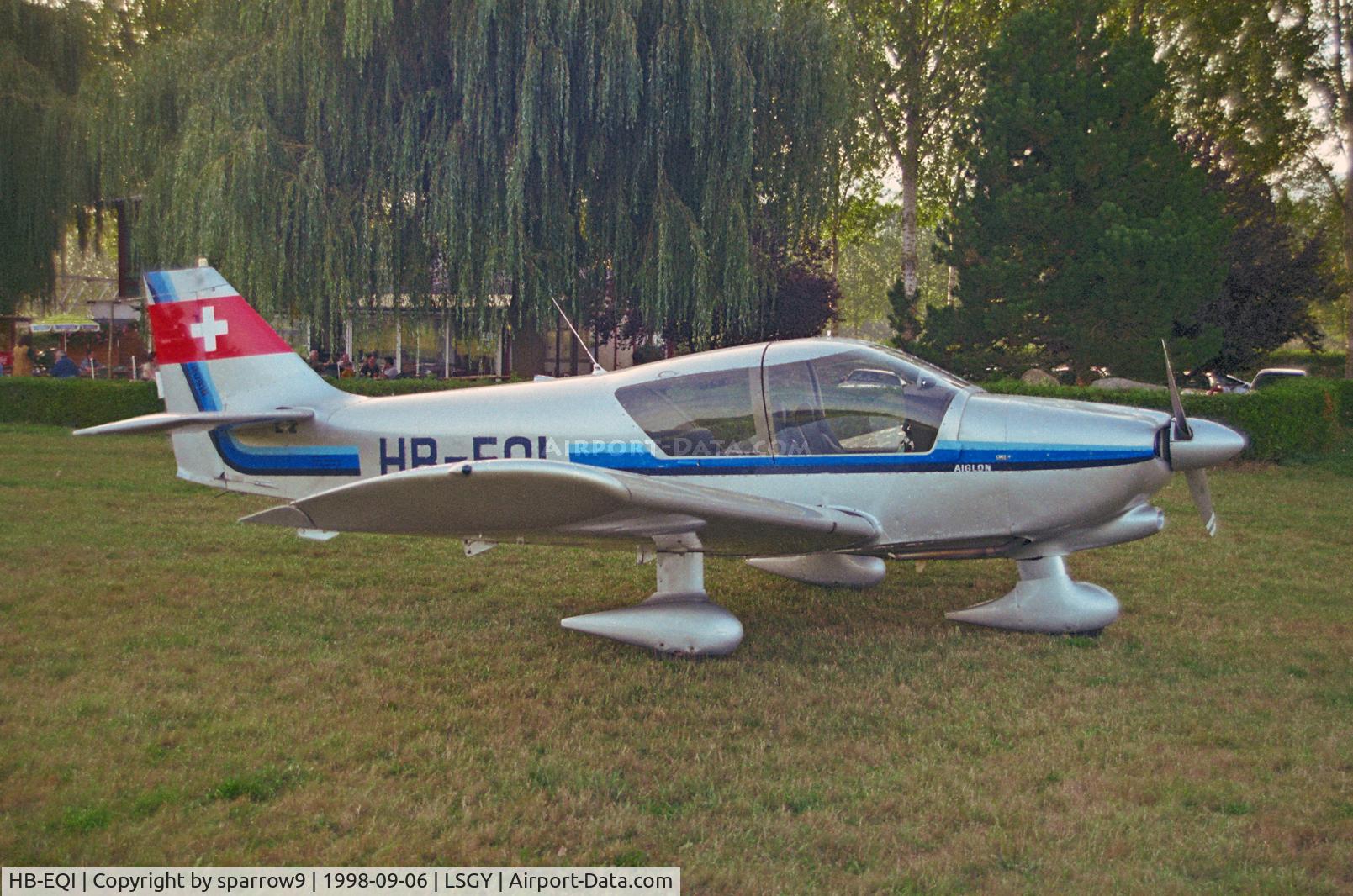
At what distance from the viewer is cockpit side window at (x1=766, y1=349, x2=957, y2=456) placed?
567 centimetres

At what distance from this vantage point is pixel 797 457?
5.69m

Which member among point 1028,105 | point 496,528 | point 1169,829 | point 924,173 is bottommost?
point 1169,829

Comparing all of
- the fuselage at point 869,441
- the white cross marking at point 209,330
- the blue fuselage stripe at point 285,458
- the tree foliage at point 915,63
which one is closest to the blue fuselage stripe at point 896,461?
the fuselage at point 869,441

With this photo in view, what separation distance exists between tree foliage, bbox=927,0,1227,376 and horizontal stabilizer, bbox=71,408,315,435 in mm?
13303

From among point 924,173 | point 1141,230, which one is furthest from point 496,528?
point 924,173

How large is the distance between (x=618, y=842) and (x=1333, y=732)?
327cm

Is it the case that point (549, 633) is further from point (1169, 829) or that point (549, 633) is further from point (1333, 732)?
point (1333, 732)

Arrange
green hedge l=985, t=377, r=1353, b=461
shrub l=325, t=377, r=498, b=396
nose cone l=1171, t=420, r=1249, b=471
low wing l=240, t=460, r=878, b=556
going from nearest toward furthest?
low wing l=240, t=460, r=878, b=556, nose cone l=1171, t=420, r=1249, b=471, green hedge l=985, t=377, r=1353, b=461, shrub l=325, t=377, r=498, b=396

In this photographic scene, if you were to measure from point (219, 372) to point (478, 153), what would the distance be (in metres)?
9.26

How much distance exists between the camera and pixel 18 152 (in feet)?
69.1

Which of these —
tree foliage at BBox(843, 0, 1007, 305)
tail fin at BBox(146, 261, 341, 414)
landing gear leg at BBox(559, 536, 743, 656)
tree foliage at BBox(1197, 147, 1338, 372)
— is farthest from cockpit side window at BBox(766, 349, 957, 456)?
tree foliage at BBox(843, 0, 1007, 305)

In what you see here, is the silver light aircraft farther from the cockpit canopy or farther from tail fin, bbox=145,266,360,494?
tail fin, bbox=145,266,360,494

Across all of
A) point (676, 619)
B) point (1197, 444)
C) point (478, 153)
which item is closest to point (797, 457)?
point (676, 619)

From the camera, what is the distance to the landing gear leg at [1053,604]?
19.3 ft
